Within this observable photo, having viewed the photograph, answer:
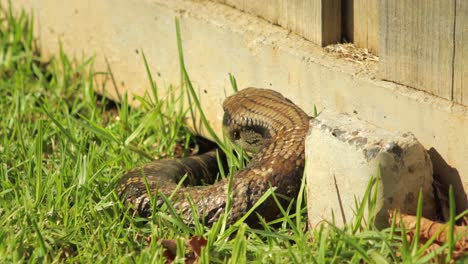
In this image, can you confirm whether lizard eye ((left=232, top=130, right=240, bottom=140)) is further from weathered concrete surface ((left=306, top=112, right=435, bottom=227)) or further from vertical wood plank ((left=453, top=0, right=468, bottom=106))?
vertical wood plank ((left=453, top=0, right=468, bottom=106))

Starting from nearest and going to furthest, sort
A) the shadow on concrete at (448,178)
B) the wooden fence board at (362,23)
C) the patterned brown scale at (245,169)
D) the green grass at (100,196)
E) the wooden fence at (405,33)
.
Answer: the green grass at (100,196)
the wooden fence at (405,33)
the shadow on concrete at (448,178)
the patterned brown scale at (245,169)
the wooden fence board at (362,23)

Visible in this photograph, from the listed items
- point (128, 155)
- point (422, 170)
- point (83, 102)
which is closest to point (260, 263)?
point (422, 170)

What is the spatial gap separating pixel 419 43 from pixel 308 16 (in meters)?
0.74

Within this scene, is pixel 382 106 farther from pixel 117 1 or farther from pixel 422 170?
pixel 117 1

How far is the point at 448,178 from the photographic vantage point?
4031 mm

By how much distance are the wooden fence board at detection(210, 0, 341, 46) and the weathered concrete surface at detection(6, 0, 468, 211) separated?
0.15ft

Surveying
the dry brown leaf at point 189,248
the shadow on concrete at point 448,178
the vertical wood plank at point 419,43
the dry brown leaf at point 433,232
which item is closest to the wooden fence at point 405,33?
the vertical wood plank at point 419,43

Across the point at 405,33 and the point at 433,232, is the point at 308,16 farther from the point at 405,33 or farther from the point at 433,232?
the point at 433,232

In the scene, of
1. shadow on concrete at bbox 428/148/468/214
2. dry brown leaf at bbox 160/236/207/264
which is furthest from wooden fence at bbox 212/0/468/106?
dry brown leaf at bbox 160/236/207/264

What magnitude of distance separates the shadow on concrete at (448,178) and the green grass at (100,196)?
400mm

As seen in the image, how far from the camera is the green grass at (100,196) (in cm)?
377

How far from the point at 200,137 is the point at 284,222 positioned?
1.32 metres

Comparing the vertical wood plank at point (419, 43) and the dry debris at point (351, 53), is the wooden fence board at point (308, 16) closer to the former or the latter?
the dry debris at point (351, 53)

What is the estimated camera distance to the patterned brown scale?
4.20 m
